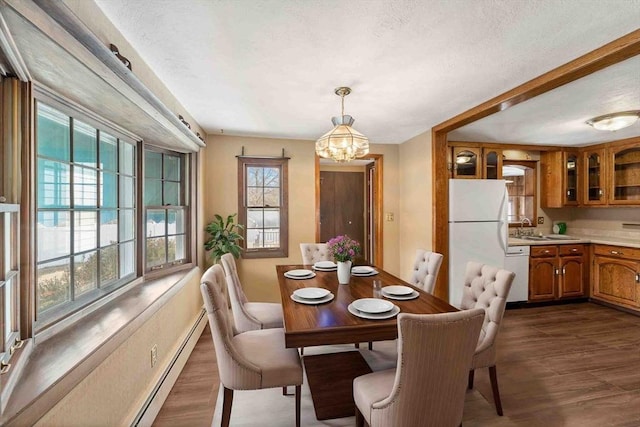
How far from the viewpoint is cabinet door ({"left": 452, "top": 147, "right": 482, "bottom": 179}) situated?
3893 mm

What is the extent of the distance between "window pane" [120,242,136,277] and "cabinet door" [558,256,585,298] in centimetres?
516

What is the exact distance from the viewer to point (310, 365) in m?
2.40

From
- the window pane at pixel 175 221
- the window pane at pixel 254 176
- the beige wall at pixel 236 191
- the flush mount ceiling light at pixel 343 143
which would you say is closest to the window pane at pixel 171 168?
the window pane at pixel 175 221

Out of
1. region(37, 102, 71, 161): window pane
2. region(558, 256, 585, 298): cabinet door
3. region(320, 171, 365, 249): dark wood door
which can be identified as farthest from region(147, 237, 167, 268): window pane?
region(558, 256, 585, 298): cabinet door

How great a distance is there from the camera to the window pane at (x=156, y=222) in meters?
2.67

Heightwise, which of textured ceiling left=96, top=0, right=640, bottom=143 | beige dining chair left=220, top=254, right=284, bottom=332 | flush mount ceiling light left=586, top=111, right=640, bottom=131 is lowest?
beige dining chair left=220, top=254, right=284, bottom=332

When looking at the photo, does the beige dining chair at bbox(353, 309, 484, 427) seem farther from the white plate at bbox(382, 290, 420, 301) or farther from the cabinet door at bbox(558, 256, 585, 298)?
the cabinet door at bbox(558, 256, 585, 298)

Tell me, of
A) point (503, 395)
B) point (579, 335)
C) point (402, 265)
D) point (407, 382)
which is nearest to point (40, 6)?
point (407, 382)

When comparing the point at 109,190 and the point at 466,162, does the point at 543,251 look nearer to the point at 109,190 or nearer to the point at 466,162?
the point at 466,162

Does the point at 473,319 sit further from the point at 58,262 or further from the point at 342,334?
the point at 58,262

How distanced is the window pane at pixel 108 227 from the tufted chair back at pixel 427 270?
2.50 metres

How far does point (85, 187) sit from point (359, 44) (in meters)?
1.88

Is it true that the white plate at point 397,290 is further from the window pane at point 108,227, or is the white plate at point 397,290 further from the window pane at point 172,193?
the window pane at point 172,193

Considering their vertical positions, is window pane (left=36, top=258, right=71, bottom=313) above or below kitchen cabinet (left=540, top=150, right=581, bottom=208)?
below
